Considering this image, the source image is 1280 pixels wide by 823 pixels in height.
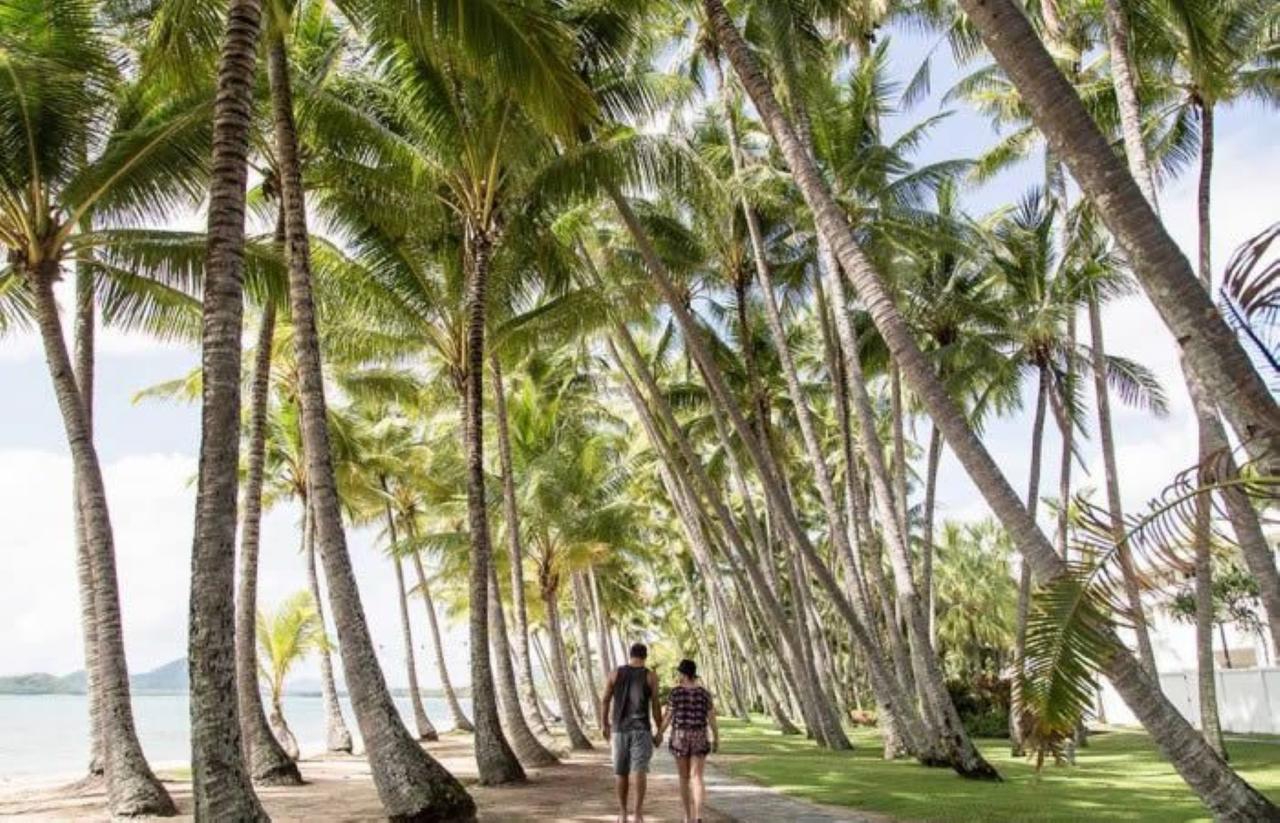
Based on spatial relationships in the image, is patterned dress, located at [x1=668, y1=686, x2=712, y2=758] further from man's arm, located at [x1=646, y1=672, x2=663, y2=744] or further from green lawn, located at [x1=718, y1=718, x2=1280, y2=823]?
green lawn, located at [x1=718, y1=718, x2=1280, y2=823]

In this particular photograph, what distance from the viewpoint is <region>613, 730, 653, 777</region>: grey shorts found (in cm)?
844

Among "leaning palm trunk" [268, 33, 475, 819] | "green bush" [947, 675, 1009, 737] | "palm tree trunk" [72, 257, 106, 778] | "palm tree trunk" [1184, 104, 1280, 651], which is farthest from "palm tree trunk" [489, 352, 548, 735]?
"green bush" [947, 675, 1009, 737]

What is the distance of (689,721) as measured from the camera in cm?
846

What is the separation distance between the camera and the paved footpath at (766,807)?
891 cm

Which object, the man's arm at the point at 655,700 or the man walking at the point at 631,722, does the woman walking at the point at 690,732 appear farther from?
the man walking at the point at 631,722

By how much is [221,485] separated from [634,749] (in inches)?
158

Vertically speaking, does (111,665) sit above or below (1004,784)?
above

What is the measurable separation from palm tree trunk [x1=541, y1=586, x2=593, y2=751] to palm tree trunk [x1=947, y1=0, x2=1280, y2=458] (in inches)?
759

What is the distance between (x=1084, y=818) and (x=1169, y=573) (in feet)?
14.2

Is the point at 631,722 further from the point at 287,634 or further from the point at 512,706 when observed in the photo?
the point at 287,634

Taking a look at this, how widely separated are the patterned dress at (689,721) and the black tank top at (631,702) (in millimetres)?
248

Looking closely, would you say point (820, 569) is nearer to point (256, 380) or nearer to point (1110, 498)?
point (1110, 498)

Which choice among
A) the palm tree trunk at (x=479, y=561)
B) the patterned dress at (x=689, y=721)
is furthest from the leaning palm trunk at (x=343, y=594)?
the palm tree trunk at (x=479, y=561)

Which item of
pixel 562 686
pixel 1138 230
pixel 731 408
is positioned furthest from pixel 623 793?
pixel 562 686
